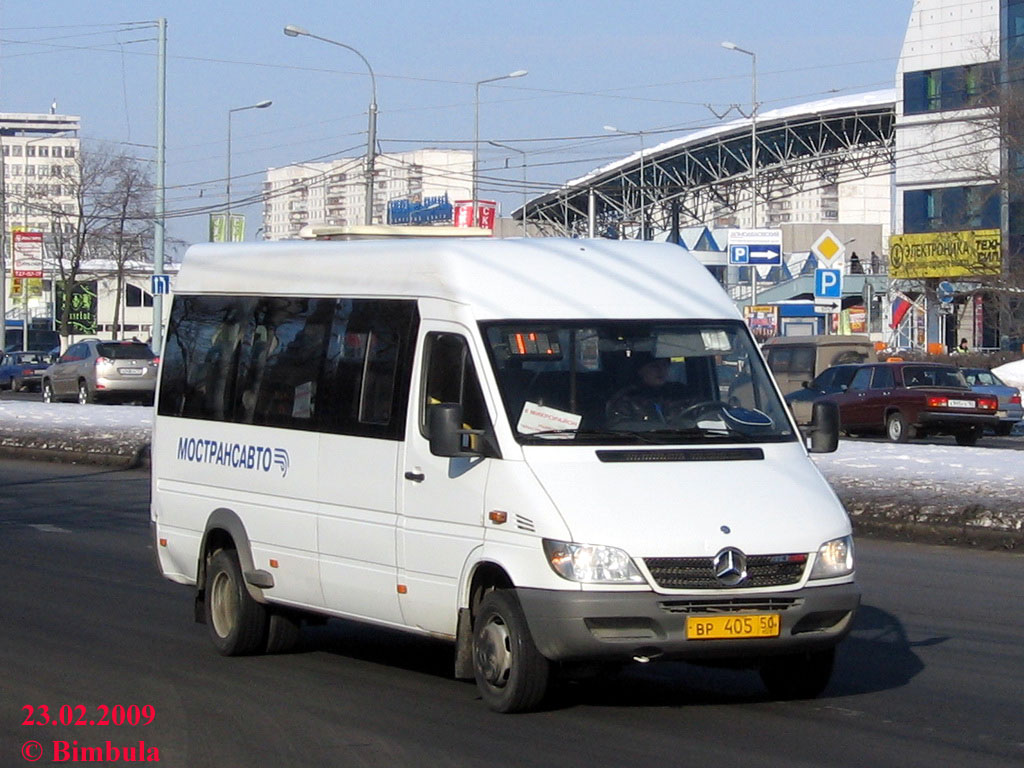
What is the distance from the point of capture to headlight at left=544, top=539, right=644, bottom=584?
730cm

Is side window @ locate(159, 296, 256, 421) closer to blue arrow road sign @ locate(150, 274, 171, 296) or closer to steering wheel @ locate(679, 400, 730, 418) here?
steering wheel @ locate(679, 400, 730, 418)

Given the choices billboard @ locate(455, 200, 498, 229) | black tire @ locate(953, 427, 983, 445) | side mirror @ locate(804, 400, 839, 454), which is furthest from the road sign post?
side mirror @ locate(804, 400, 839, 454)

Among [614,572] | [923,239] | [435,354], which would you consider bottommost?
[614,572]

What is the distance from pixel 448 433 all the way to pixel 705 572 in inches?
53.3

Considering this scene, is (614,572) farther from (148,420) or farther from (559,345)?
(148,420)

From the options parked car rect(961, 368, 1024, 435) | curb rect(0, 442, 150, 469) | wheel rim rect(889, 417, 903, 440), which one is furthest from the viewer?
parked car rect(961, 368, 1024, 435)

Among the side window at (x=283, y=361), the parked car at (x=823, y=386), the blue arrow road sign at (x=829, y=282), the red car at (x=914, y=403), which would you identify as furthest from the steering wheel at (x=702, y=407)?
the parked car at (x=823, y=386)

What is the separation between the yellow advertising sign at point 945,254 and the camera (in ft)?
191

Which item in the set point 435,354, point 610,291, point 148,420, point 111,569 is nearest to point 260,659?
point 435,354

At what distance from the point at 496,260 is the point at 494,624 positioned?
1.91 metres

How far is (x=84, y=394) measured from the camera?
41.5 m

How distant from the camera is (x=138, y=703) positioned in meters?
8.20

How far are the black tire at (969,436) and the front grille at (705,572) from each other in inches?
918

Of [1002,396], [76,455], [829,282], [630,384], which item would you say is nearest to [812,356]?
[1002,396]
